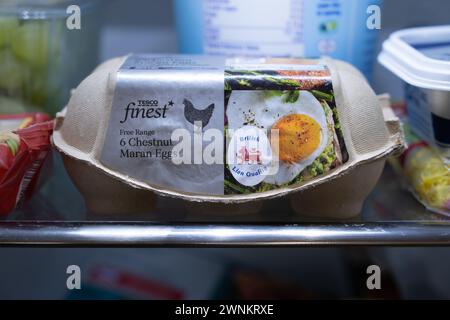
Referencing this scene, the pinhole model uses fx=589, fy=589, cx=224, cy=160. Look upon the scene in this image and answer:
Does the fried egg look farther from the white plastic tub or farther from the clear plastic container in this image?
the clear plastic container

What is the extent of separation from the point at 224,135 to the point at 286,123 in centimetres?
7

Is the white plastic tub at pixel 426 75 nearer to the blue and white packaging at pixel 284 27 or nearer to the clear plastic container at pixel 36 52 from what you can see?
the blue and white packaging at pixel 284 27

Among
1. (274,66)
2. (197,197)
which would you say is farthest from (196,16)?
(197,197)

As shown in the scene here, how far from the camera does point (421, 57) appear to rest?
726mm

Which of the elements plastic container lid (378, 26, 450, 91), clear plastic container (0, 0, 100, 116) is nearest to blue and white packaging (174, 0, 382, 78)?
plastic container lid (378, 26, 450, 91)

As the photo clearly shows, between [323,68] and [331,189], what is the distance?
140mm

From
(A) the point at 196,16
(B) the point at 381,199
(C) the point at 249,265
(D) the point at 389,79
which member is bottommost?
(C) the point at 249,265

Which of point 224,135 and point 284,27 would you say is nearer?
point 224,135

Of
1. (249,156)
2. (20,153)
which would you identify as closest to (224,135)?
(249,156)

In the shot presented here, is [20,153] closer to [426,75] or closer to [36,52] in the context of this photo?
[36,52]

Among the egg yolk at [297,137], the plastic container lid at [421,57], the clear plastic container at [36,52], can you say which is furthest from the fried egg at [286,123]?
the clear plastic container at [36,52]
